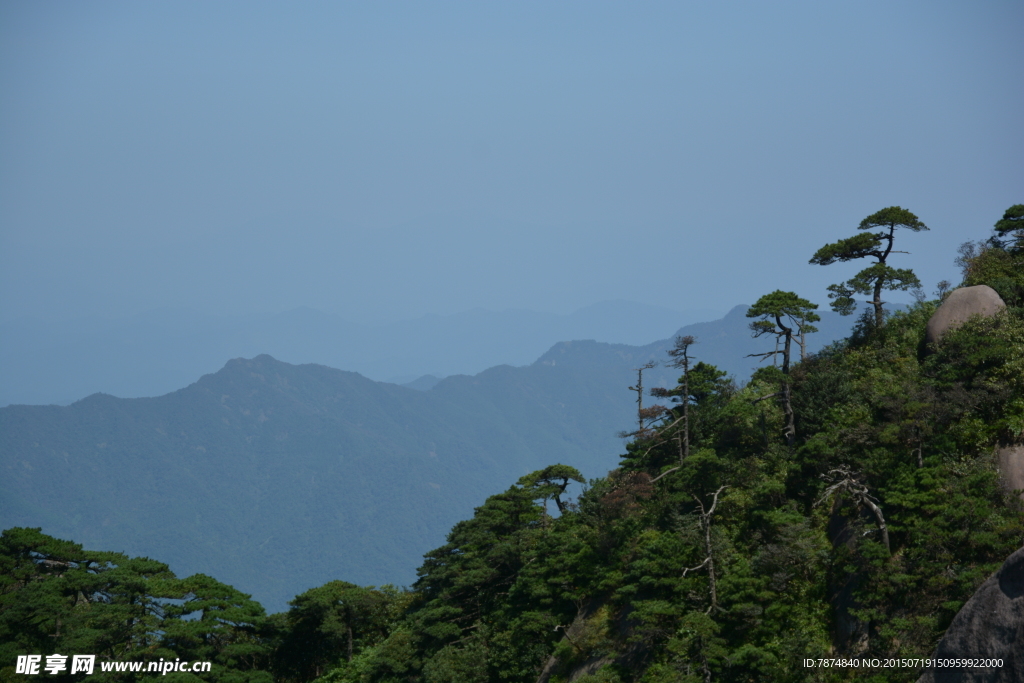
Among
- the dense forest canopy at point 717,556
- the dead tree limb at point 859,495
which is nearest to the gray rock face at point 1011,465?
the dense forest canopy at point 717,556

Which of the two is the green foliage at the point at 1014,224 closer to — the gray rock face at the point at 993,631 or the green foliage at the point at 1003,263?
the green foliage at the point at 1003,263

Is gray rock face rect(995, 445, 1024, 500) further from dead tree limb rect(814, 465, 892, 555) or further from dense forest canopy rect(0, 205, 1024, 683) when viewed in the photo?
dead tree limb rect(814, 465, 892, 555)

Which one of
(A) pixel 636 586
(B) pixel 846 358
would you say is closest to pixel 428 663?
(A) pixel 636 586

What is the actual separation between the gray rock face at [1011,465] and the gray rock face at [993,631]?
5794 mm

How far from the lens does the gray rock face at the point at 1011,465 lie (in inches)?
890

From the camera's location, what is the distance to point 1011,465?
23016 mm

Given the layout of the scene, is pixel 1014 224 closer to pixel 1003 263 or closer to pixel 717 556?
pixel 1003 263

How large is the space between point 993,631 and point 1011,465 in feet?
25.1

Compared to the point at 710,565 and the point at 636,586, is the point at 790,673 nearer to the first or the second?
the point at 710,565

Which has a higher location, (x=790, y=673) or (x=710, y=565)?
(x=710, y=565)

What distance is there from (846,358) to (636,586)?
15.7 metres

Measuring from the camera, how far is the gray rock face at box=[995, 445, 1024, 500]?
22.6m

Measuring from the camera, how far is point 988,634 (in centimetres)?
1741

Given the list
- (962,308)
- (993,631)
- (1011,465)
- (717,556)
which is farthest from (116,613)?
(962,308)
